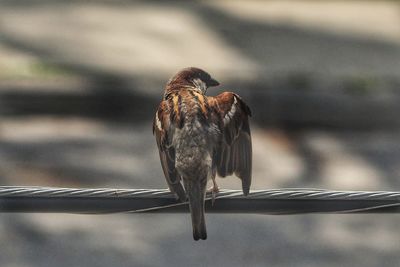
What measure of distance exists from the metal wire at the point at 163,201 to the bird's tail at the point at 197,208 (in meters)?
0.47

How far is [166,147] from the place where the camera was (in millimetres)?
6566

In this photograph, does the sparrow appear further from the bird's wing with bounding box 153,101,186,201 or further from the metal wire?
the metal wire

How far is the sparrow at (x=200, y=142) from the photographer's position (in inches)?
247

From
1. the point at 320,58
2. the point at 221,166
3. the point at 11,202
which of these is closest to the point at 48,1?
the point at 320,58

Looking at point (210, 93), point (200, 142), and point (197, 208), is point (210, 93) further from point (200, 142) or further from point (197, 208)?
point (197, 208)

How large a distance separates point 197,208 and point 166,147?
631mm

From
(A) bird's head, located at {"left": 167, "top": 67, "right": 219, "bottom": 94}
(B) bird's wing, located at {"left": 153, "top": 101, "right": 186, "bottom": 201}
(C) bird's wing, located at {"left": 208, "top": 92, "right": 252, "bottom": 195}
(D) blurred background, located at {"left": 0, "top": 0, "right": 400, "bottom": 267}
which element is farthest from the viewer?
(D) blurred background, located at {"left": 0, "top": 0, "right": 400, "bottom": 267}

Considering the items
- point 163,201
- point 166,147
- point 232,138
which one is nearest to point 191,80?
point 232,138

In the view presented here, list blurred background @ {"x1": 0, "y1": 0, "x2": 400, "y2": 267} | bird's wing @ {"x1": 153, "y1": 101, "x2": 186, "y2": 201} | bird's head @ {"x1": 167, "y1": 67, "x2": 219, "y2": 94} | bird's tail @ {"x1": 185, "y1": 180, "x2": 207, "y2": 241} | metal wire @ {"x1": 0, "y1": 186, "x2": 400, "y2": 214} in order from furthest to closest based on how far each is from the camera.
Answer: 1. blurred background @ {"x1": 0, "y1": 0, "x2": 400, "y2": 267}
2. bird's head @ {"x1": 167, "y1": 67, "x2": 219, "y2": 94}
3. bird's wing @ {"x1": 153, "y1": 101, "x2": 186, "y2": 201}
4. bird's tail @ {"x1": 185, "y1": 180, "x2": 207, "y2": 241}
5. metal wire @ {"x1": 0, "y1": 186, "x2": 400, "y2": 214}

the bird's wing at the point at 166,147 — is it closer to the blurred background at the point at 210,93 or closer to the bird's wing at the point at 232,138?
the bird's wing at the point at 232,138

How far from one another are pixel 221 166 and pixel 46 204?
4.97ft

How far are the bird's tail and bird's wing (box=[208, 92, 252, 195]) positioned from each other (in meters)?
0.30

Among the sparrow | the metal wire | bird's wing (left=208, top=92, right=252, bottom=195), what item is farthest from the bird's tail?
the metal wire

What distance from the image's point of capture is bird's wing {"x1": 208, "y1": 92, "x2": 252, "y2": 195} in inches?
258
